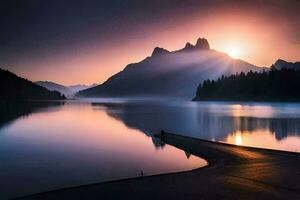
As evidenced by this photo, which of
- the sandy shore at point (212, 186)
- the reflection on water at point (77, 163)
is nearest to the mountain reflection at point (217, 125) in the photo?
the reflection on water at point (77, 163)

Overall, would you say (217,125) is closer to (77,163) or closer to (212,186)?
(77,163)

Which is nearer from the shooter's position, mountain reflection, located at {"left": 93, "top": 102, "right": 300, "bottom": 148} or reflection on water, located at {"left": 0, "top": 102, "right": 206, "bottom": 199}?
reflection on water, located at {"left": 0, "top": 102, "right": 206, "bottom": 199}

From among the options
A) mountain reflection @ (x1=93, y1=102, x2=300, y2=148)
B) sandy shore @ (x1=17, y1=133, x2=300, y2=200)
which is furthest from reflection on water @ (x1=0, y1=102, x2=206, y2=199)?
mountain reflection @ (x1=93, y1=102, x2=300, y2=148)

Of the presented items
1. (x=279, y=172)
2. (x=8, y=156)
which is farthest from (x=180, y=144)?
(x=279, y=172)

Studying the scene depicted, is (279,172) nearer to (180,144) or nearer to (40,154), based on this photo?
(180,144)

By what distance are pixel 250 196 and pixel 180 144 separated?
27.2 meters

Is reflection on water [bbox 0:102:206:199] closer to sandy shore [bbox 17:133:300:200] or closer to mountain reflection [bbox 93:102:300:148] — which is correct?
sandy shore [bbox 17:133:300:200]

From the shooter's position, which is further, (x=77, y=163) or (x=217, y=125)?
(x=217, y=125)

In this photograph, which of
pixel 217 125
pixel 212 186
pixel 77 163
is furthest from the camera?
pixel 217 125

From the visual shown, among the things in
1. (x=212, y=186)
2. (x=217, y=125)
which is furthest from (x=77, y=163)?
(x=217, y=125)

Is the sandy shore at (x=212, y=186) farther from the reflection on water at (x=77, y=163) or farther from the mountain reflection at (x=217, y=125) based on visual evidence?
the mountain reflection at (x=217, y=125)

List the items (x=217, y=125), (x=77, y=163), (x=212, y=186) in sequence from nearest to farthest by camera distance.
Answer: (x=212, y=186) → (x=77, y=163) → (x=217, y=125)

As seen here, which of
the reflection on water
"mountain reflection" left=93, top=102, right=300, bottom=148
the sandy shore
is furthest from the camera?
"mountain reflection" left=93, top=102, right=300, bottom=148

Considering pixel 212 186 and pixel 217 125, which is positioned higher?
pixel 212 186
